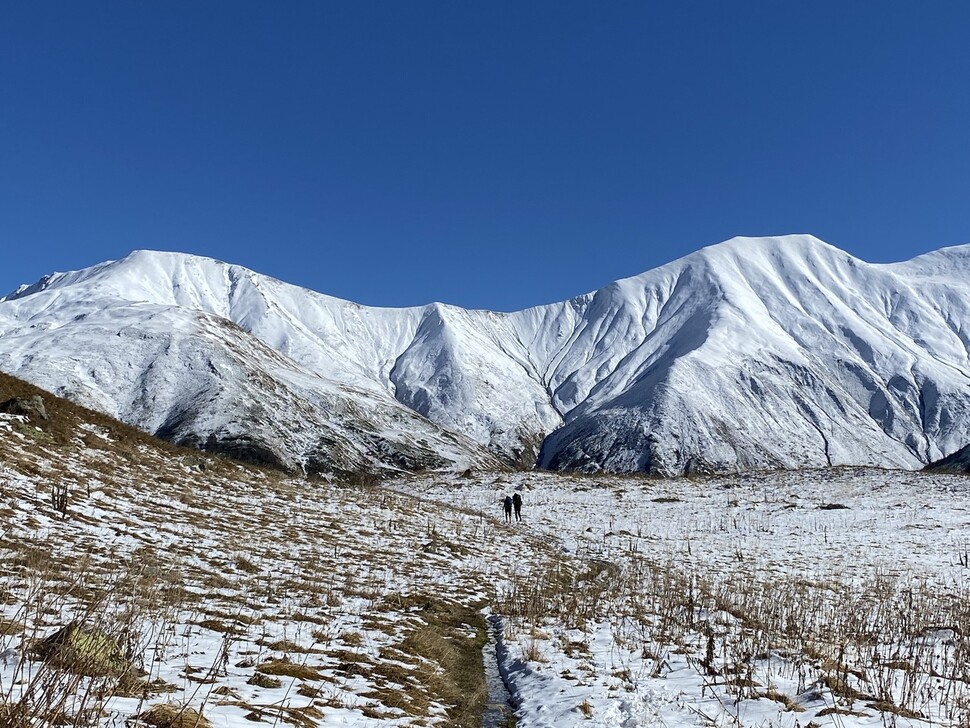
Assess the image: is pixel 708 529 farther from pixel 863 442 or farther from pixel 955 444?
pixel 955 444

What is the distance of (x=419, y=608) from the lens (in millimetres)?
14070

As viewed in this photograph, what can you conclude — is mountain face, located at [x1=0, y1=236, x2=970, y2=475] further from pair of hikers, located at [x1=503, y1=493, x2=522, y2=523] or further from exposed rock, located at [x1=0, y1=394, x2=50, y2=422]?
exposed rock, located at [x1=0, y1=394, x2=50, y2=422]

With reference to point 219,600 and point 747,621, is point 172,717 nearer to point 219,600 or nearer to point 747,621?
point 219,600

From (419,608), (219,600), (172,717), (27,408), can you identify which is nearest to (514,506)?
(419,608)

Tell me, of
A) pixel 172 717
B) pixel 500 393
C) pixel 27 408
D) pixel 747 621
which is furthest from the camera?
pixel 500 393

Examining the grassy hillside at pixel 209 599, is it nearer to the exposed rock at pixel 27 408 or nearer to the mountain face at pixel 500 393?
the exposed rock at pixel 27 408

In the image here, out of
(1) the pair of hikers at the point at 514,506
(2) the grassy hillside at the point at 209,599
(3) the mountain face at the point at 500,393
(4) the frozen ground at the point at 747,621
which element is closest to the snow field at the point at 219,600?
(2) the grassy hillside at the point at 209,599

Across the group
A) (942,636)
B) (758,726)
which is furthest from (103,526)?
(942,636)

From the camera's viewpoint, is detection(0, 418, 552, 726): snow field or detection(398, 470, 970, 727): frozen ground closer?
detection(0, 418, 552, 726): snow field

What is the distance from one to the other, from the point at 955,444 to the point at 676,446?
74252 mm

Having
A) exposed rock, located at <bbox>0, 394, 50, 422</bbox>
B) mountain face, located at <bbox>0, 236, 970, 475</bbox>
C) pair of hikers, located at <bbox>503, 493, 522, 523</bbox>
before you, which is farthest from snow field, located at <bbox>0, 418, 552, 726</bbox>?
mountain face, located at <bbox>0, 236, 970, 475</bbox>

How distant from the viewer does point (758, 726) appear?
7.43m

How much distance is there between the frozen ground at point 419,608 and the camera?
759 centimetres

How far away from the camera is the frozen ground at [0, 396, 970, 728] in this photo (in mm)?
7586
